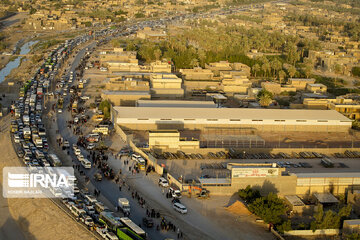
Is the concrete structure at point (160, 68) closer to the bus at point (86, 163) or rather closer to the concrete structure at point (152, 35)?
the bus at point (86, 163)

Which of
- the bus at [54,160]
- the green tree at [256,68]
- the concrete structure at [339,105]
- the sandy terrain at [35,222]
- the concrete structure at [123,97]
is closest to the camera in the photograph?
the sandy terrain at [35,222]

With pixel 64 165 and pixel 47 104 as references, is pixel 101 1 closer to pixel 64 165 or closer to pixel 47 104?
pixel 47 104

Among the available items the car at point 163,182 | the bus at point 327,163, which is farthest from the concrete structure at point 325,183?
the car at point 163,182

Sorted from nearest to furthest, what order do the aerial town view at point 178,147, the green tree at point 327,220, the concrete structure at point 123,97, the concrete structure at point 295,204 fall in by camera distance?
the green tree at point 327,220 → the aerial town view at point 178,147 → the concrete structure at point 295,204 → the concrete structure at point 123,97

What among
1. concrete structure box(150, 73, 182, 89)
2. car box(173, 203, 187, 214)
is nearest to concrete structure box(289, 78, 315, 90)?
concrete structure box(150, 73, 182, 89)

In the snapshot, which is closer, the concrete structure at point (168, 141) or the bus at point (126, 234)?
the bus at point (126, 234)

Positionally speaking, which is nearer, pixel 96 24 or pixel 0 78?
pixel 0 78

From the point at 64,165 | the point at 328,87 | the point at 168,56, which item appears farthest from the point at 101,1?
the point at 64,165

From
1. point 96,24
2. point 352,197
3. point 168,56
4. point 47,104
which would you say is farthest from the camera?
point 96,24
